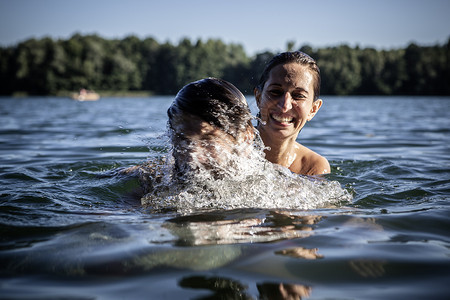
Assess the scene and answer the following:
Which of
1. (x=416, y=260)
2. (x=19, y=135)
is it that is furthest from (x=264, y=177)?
(x=19, y=135)

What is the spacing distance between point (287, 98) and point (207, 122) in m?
1.13

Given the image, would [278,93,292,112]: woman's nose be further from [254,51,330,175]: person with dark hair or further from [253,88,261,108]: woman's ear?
[253,88,261,108]: woman's ear

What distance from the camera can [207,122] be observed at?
10.0 feet

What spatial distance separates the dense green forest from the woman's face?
5035 centimetres

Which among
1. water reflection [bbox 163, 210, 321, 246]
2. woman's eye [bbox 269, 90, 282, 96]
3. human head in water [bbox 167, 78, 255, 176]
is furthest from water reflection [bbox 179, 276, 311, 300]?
woman's eye [bbox 269, 90, 282, 96]

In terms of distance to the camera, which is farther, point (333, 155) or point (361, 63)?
point (361, 63)

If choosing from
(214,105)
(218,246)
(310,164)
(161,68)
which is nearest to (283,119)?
(310,164)

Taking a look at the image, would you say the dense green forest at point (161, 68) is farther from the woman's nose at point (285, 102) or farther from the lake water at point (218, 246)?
the lake water at point (218, 246)

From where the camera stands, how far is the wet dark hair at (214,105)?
3.04m

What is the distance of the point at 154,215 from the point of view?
114 inches

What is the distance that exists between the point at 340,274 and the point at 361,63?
224 feet

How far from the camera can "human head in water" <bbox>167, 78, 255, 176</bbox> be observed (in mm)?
3055

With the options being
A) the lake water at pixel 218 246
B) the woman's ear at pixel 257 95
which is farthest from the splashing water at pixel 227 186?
the woman's ear at pixel 257 95

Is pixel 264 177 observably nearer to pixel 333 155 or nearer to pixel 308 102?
pixel 308 102
